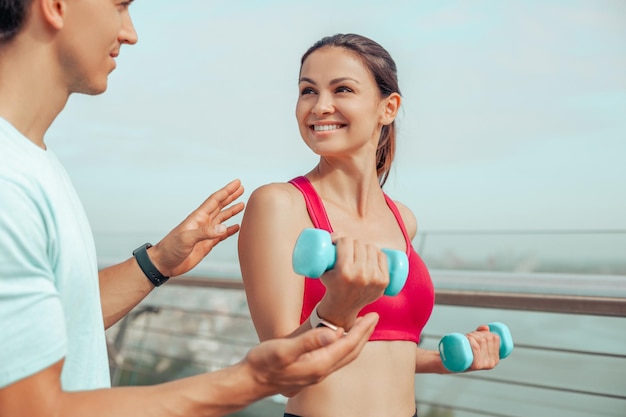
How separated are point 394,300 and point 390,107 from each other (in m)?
0.39

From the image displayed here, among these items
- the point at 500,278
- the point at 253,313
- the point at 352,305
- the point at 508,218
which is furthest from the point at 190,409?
the point at 508,218

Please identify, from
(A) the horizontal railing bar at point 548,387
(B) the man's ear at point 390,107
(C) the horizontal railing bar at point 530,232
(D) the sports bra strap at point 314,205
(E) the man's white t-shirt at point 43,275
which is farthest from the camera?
(C) the horizontal railing bar at point 530,232

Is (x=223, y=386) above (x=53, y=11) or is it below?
below

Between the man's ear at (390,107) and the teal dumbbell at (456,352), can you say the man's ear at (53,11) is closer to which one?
the man's ear at (390,107)

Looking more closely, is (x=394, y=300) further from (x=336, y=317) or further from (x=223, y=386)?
(x=223, y=386)

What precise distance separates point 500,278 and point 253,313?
1.12 m

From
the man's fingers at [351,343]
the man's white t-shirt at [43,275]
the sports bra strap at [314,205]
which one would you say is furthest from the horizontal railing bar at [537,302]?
the man's white t-shirt at [43,275]

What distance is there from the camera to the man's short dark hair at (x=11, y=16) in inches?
30.1

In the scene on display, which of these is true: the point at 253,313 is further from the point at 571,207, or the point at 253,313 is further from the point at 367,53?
the point at 571,207

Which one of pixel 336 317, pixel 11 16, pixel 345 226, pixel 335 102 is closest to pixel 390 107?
pixel 335 102

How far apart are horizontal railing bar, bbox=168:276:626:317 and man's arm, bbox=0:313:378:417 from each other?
1.31 m

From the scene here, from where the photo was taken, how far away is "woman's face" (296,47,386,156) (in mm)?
1291

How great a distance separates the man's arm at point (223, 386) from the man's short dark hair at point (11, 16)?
364 millimetres

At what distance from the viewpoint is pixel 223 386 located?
74 centimetres
